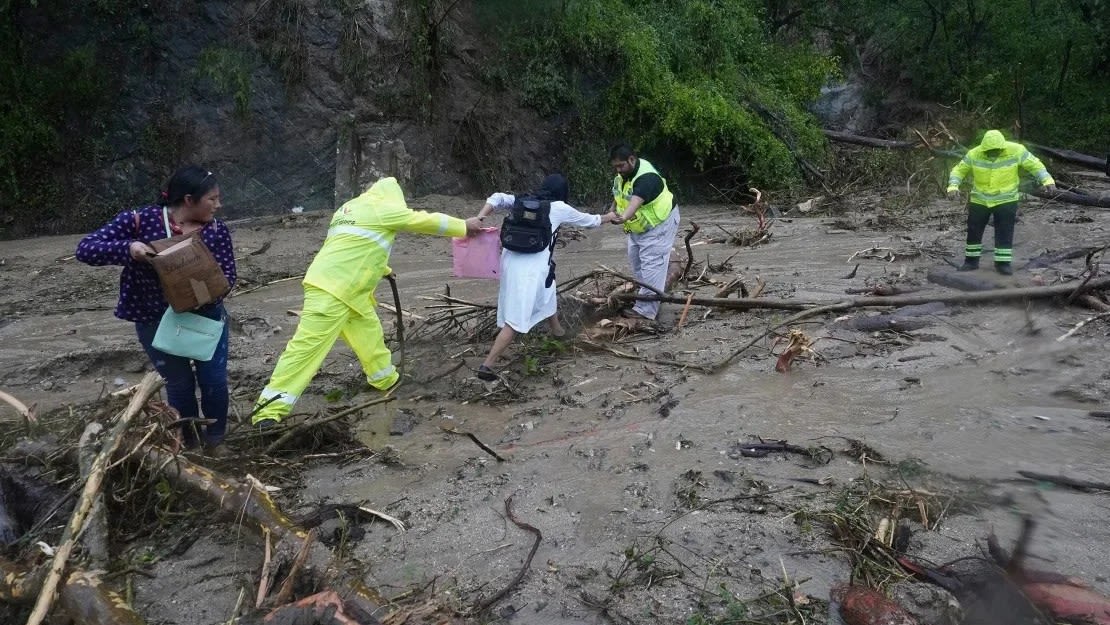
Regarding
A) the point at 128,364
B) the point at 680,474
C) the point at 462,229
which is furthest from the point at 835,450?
the point at 128,364

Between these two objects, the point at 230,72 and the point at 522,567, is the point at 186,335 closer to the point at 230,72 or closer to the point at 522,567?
the point at 522,567

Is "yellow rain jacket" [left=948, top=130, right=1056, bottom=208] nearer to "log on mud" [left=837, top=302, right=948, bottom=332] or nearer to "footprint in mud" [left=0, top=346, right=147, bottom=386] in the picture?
"log on mud" [left=837, top=302, right=948, bottom=332]

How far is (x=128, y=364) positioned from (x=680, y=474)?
5021mm

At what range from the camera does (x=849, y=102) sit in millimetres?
23141

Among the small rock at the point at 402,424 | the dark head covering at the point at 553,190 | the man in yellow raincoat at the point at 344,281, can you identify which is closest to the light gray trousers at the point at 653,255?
the dark head covering at the point at 553,190

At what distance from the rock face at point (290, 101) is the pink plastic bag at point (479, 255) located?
845cm

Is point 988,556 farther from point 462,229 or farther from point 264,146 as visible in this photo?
point 264,146

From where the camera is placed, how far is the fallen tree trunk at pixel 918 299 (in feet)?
23.6

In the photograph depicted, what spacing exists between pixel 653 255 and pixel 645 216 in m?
0.39

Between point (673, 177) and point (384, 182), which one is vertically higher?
point (384, 182)

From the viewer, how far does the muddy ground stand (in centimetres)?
375

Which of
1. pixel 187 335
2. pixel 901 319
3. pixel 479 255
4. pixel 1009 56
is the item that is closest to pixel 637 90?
pixel 901 319

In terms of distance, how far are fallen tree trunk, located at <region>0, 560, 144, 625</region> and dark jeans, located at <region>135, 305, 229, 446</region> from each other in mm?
1489

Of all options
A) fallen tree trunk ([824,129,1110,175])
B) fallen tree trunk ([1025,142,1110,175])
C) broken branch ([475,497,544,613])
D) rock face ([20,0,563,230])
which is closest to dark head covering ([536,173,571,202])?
broken branch ([475,497,544,613])
